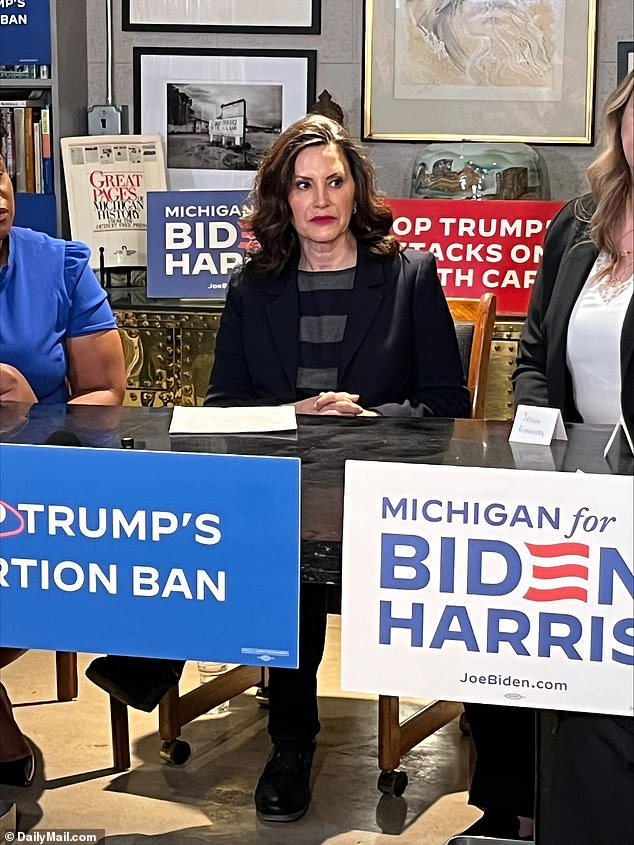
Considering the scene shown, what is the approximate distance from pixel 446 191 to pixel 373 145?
47cm

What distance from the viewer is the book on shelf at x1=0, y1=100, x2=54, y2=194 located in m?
4.12

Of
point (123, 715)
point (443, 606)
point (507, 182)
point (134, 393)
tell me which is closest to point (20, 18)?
point (134, 393)

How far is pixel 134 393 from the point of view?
3.86 meters

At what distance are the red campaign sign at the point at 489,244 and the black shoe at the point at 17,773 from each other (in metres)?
1.73

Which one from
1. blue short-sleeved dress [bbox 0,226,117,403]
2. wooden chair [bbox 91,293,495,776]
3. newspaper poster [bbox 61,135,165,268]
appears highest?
newspaper poster [bbox 61,135,165,268]

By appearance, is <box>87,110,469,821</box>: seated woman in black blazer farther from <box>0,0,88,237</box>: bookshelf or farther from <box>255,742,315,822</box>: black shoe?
<box>0,0,88,237</box>: bookshelf

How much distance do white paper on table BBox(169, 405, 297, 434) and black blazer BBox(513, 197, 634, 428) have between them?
62 centimetres

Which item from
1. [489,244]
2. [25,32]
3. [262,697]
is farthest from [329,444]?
[25,32]

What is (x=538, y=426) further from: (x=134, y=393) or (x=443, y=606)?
(x=134, y=393)

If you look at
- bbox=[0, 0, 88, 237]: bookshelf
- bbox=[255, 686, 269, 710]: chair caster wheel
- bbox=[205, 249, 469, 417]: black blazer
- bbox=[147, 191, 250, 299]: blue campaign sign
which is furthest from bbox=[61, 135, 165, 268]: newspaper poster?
bbox=[255, 686, 269, 710]: chair caster wheel

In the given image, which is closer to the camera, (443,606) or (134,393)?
(443,606)

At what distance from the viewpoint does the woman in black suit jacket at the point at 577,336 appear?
83.0 inches

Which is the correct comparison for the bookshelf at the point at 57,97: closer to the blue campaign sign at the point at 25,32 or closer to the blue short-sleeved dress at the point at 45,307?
the blue campaign sign at the point at 25,32

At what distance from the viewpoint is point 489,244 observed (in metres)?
3.51
